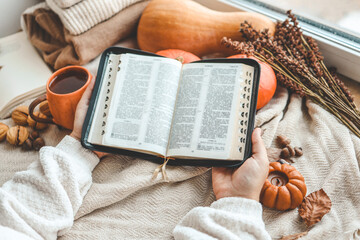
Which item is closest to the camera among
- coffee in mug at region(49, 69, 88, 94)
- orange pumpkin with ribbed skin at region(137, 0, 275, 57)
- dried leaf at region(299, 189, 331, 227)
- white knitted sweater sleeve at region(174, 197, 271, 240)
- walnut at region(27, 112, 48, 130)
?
white knitted sweater sleeve at region(174, 197, 271, 240)

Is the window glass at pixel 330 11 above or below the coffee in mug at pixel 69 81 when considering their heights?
above

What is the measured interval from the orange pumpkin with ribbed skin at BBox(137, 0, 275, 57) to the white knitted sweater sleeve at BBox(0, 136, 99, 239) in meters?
0.56

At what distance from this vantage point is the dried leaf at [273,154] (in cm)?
95

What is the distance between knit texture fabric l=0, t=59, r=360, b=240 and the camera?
81 centimetres

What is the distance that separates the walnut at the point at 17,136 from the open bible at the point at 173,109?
295mm

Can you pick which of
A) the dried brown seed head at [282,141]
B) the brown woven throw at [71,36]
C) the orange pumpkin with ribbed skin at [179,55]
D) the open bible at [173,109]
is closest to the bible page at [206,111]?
the open bible at [173,109]

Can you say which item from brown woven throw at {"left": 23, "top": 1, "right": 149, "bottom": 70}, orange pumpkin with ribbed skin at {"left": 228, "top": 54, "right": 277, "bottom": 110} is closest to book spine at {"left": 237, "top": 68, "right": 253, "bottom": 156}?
orange pumpkin with ribbed skin at {"left": 228, "top": 54, "right": 277, "bottom": 110}

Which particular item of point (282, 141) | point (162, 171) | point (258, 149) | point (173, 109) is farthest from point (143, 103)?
point (282, 141)

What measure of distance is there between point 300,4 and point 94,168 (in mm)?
1070

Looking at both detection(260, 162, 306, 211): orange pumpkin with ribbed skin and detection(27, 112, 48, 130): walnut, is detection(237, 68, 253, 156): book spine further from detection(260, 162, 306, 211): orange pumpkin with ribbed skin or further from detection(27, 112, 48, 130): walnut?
detection(27, 112, 48, 130): walnut

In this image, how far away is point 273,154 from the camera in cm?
95

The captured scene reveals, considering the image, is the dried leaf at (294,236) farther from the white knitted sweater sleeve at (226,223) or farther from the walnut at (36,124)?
the walnut at (36,124)

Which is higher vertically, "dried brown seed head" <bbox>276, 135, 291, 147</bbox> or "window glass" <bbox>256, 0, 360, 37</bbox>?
"window glass" <bbox>256, 0, 360, 37</bbox>

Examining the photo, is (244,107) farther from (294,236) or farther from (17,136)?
(17,136)
